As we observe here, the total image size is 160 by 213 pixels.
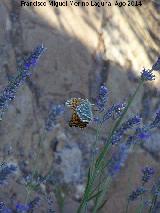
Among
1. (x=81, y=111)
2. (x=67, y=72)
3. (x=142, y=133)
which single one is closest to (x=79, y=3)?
(x=67, y=72)

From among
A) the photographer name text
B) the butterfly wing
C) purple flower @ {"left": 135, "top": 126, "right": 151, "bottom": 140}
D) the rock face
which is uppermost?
the photographer name text

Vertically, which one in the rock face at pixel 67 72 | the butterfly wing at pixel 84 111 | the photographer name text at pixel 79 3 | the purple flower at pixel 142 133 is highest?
the photographer name text at pixel 79 3

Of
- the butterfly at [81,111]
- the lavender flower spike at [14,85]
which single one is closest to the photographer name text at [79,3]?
the butterfly at [81,111]

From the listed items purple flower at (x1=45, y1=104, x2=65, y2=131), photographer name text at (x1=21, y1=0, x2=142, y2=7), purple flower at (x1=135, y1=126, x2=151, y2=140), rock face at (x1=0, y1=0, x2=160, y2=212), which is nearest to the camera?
purple flower at (x1=45, y1=104, x2=65, y2=131)

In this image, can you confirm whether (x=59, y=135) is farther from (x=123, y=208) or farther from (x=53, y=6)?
(x=53, y=6)

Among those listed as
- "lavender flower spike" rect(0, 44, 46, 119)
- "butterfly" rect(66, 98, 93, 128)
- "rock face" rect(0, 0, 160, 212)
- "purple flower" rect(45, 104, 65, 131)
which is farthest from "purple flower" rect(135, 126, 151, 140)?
"rock face" rect(0, 0, 160, 212)

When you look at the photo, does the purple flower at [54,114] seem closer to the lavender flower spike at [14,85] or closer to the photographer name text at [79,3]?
the lavender flower spike at [14,85]

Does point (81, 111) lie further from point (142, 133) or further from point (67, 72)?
point (67, 72)

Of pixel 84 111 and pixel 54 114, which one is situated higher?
pixel 84 111

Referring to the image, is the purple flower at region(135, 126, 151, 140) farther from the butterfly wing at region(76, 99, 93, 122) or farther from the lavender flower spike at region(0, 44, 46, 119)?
the lavender flower spike at region(0, 44, 46, 119)

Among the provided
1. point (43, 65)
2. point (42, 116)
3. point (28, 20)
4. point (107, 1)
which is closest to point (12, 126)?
point (42, 116)
